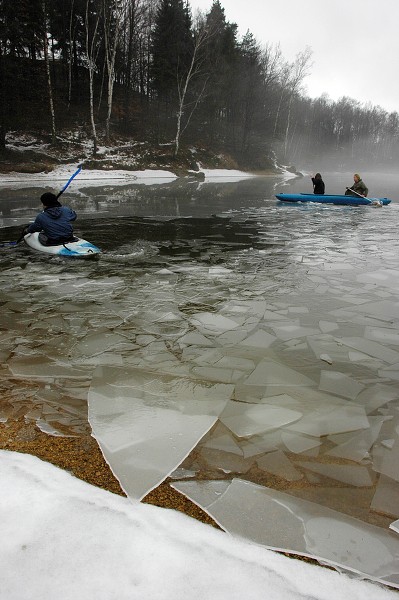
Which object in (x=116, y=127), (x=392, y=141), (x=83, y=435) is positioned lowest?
(x=83, y=435)

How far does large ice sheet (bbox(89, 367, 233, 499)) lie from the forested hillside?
23.0 meters

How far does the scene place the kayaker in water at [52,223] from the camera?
252 inches

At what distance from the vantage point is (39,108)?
1127 inches

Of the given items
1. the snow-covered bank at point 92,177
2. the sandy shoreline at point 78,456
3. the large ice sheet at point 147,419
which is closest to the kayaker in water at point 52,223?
the large ice sheet at point 147,419

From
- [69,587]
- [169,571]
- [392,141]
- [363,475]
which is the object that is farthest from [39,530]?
[392,141]

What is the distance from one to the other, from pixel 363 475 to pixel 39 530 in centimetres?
170

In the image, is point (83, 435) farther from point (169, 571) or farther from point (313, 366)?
point (313, 366)

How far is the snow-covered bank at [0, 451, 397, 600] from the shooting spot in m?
1.37

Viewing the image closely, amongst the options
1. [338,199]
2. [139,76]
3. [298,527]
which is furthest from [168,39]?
[298,527]

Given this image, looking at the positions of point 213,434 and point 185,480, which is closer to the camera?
point 185,480

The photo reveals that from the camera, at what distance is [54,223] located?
21.4 feet

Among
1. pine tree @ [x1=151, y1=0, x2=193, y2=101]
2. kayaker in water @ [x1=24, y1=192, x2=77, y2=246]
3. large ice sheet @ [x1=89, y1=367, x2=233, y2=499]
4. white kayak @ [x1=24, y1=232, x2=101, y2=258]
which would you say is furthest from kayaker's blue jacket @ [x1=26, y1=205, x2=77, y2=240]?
pine tree @ [x1=151, y1=0, x2=193, y2=101]

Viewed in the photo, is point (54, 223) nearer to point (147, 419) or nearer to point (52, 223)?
point (52, 223)

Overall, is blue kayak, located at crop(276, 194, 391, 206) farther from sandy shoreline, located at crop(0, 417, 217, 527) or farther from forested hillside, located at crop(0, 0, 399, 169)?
forested hillside, located at crop(0, 0, 399, 169)
